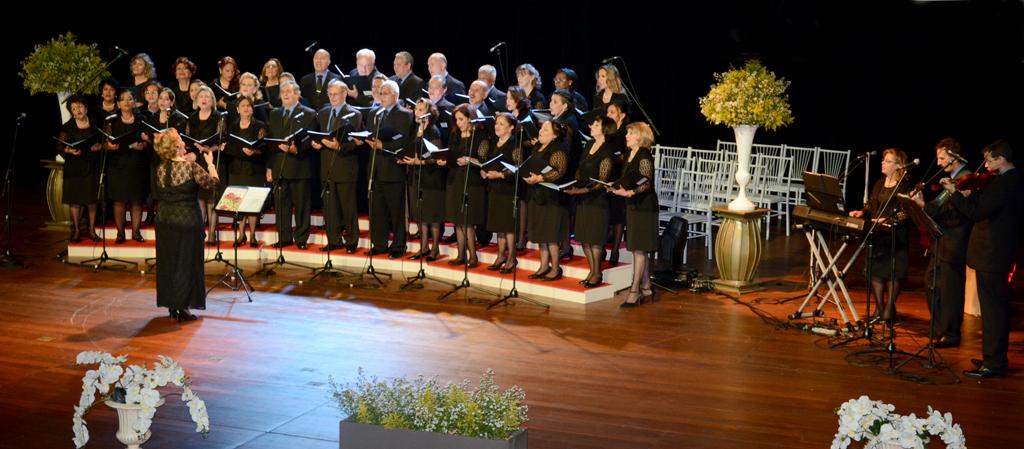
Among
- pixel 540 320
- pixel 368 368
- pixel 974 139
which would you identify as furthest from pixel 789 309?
pixel 974 139

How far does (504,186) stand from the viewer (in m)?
9.37

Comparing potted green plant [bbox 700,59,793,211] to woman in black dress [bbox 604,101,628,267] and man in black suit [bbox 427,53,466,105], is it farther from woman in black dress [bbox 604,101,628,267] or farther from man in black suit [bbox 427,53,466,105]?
A: man in black suit [bbox 427,53,466,105]

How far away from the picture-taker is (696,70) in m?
12.9

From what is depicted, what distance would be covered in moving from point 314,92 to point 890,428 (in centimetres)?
834

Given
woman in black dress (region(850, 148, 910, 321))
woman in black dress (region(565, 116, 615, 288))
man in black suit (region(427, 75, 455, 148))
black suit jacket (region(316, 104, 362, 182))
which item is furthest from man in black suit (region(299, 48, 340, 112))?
woman in black dress (region(850, 148, 910, 321))

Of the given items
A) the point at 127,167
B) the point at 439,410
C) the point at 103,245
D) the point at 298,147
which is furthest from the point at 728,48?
the point at 439,410

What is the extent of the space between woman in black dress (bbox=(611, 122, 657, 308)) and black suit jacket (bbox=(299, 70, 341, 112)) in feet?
12.1

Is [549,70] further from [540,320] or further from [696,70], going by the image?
[540,320]

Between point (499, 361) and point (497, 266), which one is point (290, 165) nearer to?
point (497, 266)

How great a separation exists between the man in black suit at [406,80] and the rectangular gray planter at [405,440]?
6.67 meters

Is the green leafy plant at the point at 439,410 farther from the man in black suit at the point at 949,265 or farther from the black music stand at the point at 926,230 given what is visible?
the man in black suit at the point at 949,265

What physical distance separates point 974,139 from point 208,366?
8692 mm

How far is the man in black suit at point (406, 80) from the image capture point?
417 inches

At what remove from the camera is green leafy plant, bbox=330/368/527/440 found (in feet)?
13.4
